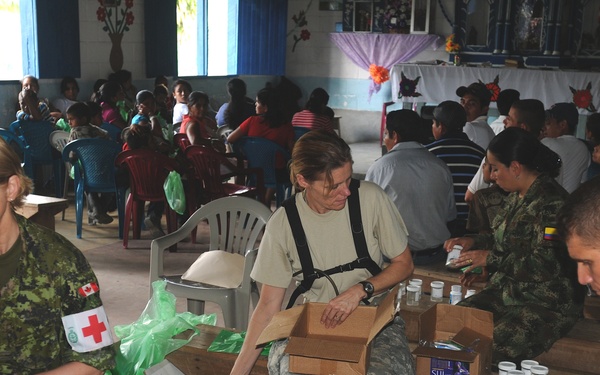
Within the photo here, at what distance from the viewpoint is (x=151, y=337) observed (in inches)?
115

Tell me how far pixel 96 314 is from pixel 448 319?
143 cm

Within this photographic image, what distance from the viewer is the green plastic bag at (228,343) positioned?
9.14ft

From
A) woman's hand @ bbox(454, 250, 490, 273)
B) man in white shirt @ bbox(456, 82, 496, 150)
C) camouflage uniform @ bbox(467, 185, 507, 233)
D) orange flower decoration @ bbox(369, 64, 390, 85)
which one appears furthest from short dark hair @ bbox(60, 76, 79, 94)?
woman's hand @ bbox(454, 250, 490, 273)

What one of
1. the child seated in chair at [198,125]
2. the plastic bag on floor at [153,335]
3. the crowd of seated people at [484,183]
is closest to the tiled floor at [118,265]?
the crowd of seated people at [484,183]

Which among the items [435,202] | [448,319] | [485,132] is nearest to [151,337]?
[448,319]

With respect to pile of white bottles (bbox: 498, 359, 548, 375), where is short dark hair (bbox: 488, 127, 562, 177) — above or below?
above

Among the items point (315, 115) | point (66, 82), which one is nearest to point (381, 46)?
point (315, 115)

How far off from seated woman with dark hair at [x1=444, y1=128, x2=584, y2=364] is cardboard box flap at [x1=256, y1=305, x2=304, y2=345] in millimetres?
909

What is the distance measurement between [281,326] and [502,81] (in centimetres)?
814

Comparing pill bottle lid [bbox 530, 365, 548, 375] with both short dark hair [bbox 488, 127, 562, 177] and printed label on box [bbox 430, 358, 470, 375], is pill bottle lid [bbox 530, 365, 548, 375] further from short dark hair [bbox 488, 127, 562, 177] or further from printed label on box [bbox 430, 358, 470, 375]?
short dark hair [bbox 488, 127, 562, 177]

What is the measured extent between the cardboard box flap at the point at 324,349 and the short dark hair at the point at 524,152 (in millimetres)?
1054

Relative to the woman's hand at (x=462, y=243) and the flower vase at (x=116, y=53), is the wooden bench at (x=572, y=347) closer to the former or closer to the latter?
the woman's hand at (x=462, y=243)

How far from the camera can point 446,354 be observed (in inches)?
95.7

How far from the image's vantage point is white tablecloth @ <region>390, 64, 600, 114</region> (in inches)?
366
